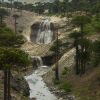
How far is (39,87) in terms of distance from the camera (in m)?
91.1

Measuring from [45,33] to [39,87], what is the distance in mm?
64274

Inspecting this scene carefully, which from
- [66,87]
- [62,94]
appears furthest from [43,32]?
[62,94]

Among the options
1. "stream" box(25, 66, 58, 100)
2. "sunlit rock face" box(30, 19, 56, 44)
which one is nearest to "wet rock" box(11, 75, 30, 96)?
"stream" box(25, 66, 58, 100)

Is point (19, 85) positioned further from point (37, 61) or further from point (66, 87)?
point (37, 61)

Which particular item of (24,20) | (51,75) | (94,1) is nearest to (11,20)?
(24,20)

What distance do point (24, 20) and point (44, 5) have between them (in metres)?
30.4

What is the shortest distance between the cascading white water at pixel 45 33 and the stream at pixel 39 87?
118ft

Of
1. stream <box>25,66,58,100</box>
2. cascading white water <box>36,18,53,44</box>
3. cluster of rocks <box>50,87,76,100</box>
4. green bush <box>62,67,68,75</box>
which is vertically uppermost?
cascading white water <box>36,18,53,44</box>

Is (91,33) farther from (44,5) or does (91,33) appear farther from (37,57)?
(44,5)

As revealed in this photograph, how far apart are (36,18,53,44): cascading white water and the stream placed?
35.9 m

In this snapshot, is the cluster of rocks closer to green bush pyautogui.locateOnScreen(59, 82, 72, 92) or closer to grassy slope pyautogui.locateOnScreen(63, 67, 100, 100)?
green bush pyautogui.locateOnScreen(59, 82, 72, 92)

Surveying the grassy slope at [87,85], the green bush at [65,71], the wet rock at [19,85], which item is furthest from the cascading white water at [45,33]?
the wet rock at [19,85]

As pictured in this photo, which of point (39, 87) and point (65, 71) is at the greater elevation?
point (65, 71)

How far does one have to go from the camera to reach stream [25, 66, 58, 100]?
3184 inches
